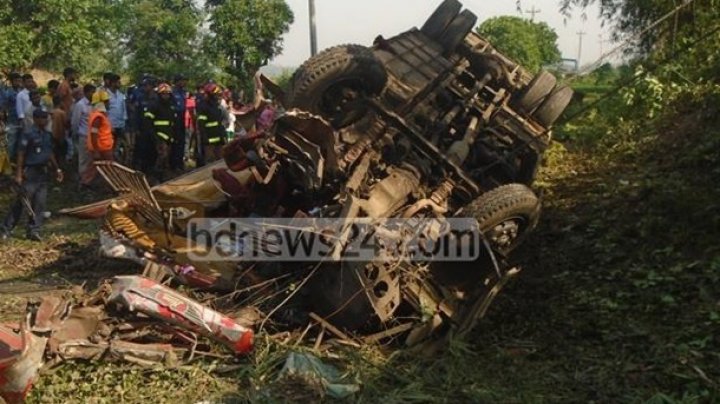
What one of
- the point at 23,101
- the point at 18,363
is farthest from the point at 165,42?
the point at 18,363

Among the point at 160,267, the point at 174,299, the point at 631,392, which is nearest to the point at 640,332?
the point at 631,392

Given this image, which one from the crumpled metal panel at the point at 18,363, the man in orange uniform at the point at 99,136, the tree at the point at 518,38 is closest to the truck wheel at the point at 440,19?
the man in orange uniform at the point at 99,136

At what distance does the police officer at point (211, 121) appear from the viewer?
33.5ft

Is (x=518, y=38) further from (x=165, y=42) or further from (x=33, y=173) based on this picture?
(x=33, y=173)

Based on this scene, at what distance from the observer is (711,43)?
32.0 ft

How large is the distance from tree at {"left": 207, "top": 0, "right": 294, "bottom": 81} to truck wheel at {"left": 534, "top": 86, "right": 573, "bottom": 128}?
21799 mm

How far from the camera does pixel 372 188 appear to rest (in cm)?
533

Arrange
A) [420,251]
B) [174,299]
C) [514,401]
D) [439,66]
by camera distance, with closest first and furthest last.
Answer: [514,401] → [174,299] → [420,251] → [439,66]

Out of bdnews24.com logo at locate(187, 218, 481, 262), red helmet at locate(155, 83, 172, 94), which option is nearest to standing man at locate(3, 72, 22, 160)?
red helmet at locate(155, 83, 172, 94)

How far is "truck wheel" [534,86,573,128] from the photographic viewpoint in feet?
23.9

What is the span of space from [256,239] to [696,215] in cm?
363

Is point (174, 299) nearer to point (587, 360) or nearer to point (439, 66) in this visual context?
point (587, 360)

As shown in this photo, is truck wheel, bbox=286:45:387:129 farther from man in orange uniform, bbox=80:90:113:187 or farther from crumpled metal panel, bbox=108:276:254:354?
man in orange uniform, bbox=80:90:113:187

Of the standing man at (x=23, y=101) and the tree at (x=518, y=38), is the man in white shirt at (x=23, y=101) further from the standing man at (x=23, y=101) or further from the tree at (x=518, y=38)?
the tree at (x=518, y=38)
